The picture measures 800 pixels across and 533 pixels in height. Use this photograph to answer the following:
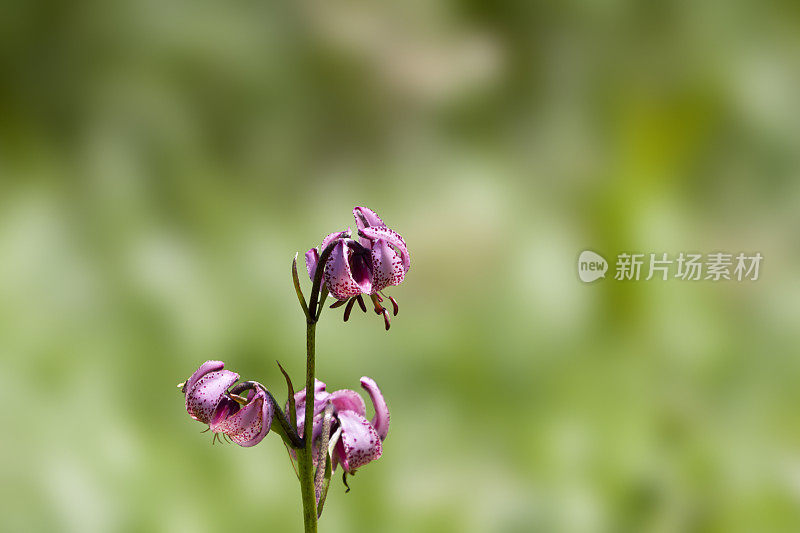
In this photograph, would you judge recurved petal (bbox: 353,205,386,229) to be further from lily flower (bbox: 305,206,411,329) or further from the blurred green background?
the blurred green background

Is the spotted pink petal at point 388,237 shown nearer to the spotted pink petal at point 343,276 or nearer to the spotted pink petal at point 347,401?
the spotted pink petal at point 343,276

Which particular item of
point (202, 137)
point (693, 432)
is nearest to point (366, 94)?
point (202, 137)

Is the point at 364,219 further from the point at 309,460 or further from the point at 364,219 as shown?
the point at 309,460

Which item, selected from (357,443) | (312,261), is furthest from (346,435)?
(312,261)

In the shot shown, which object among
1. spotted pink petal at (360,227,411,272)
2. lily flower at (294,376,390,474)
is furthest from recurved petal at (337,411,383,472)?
spotted pink petal at (360,227,411,272)

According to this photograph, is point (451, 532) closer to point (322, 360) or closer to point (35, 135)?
point (322, 360)
